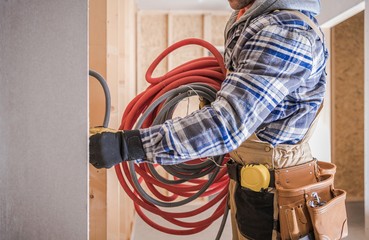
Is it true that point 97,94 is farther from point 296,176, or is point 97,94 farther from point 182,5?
point 182,5

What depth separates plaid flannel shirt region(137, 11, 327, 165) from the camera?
36.8 inches

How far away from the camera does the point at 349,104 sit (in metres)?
4.94

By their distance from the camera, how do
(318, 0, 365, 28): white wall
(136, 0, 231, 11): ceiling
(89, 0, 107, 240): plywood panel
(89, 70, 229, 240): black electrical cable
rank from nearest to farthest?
(89, 70, 229, 240): black electrical cable → (89, 0, 107, 240): plywood panel → (318, 0, 365, 28): white wall → (136, 0, 231, 11): ceiling

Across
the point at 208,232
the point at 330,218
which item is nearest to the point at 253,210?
the point at 330,218

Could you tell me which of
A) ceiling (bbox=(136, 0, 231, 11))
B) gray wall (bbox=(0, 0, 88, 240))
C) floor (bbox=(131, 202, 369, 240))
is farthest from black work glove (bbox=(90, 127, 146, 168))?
ceiling (bbox=(136, 0, 231, 11))

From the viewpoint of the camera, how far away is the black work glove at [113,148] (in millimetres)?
977

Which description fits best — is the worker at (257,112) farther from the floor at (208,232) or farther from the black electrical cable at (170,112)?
the floor at (208,232)

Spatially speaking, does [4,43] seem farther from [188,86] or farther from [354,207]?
[354,207]

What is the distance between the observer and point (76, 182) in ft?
2.33

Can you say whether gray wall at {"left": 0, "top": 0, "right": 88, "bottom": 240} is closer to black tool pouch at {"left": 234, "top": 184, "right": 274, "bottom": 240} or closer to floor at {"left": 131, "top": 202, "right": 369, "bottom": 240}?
black tool pouch at {"left": 234, "top": 184, "right": 274, "bottom": 240}

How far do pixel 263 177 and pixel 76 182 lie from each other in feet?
2.33

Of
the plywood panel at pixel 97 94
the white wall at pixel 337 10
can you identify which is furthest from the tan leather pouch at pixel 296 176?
the white wall at pixel 337 10

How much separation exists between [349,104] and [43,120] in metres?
4.92

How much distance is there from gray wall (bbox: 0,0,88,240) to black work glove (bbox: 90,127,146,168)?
10.5 inches
